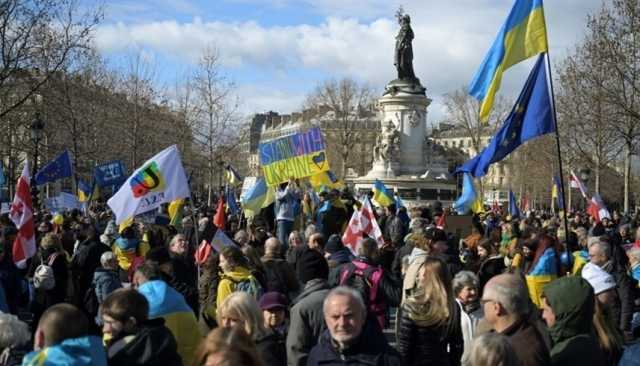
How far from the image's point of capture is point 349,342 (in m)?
4.82

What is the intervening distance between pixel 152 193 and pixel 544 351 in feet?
22.2

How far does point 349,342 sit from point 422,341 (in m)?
1.13

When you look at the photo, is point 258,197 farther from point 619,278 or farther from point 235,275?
point 235,275

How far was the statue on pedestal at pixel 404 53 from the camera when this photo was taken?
1884 inches

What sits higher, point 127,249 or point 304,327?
point 127,249

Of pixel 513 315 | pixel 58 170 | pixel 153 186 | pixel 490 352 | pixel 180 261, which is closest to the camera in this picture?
pixel 490 352

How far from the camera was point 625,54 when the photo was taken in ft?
103

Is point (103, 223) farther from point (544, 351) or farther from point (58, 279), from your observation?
point (544, 351)

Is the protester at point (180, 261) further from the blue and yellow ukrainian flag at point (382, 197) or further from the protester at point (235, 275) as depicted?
the blue and yellow ukrainian flag at point (382, 197)

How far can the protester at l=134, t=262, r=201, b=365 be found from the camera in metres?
5.76

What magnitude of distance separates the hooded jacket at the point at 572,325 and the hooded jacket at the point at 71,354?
2.45m

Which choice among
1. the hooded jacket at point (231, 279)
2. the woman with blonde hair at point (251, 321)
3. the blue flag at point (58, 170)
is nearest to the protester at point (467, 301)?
the woman with blonde hair at point (251, 321)

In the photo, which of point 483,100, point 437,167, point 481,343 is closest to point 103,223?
point 483,100

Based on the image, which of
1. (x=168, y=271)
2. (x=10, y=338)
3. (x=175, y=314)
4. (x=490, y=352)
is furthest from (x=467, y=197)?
(x=490, y=352)
